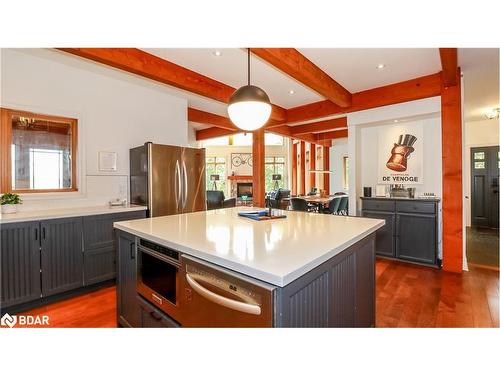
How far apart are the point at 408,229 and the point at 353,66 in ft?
7.47

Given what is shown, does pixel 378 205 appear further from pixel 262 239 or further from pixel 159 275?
pixel 159 275

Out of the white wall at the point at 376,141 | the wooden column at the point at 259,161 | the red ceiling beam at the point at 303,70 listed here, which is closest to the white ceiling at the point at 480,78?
the white wall at the point at 376,141

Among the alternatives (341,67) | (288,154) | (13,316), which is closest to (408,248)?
(341,67)

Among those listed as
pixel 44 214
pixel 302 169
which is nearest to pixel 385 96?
pixel 44 214

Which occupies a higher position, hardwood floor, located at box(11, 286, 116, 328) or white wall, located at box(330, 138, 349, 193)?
white wall, located at box(330, 138, 349, 193)

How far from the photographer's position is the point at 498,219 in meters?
5.62

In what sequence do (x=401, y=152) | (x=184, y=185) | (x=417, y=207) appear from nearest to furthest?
(x=417, y=207)
(x=184, y=185)
(x=401, y=152)

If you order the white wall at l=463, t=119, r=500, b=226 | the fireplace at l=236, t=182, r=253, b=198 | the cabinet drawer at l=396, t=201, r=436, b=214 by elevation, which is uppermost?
the white wall at l=463, t=119, r=500, b=226

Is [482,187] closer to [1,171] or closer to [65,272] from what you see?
[65,272]

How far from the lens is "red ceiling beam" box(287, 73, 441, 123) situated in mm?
3295

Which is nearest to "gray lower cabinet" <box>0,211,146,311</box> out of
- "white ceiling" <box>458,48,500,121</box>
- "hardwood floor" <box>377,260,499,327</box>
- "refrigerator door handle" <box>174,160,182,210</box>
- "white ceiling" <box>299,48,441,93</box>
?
"refrigerator door handle" <box>174,160,182,210</box>

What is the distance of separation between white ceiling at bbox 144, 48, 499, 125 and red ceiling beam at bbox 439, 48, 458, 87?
211mm

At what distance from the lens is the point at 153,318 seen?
5.01 feet

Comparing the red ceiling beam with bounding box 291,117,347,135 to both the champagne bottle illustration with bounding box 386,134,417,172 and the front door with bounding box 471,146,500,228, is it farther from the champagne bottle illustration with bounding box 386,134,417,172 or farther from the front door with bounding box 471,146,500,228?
the front door with bounding box 471,146,500,228
